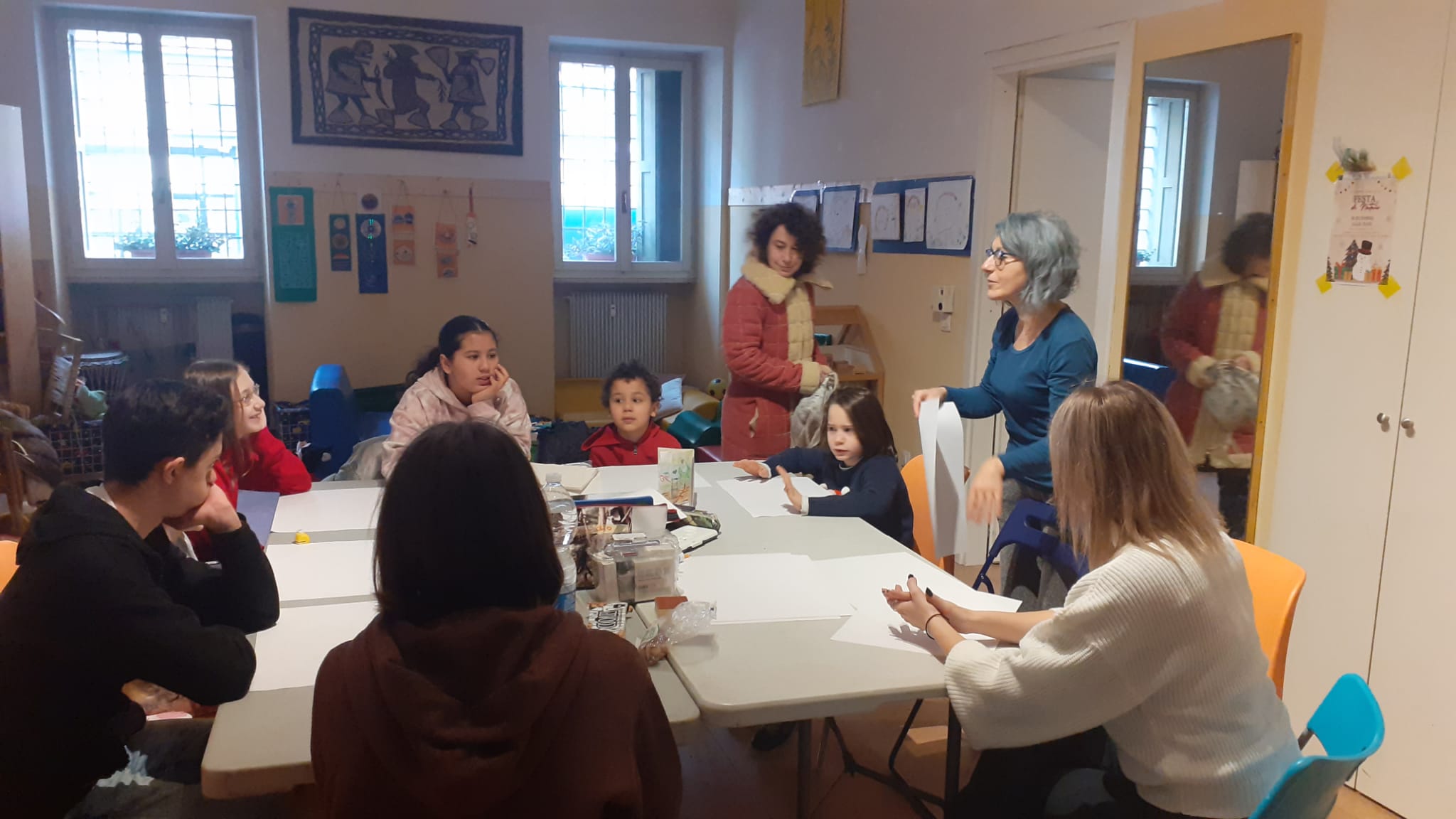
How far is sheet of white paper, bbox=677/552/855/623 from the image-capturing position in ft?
6.28

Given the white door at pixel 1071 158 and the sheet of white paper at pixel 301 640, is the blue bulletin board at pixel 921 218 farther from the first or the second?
the sheet of white paper at pixel 301 640

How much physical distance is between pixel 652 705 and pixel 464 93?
17.7 ft

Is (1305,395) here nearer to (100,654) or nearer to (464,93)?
(100,654)

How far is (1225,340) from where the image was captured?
9.59 ft

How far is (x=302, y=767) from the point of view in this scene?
4.48ft

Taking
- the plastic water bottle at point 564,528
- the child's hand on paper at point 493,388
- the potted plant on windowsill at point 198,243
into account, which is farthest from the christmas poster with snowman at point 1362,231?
the potted plant on windowsill at point 198,243

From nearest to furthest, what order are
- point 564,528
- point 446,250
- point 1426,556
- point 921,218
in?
point 564,528
point 1426,556
point 921,218
point 446,250

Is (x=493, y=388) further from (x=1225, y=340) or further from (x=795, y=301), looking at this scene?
(x=1225, y=340)

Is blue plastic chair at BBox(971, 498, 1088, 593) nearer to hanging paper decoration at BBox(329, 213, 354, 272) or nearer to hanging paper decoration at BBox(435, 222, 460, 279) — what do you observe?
hanging paper decoration at BBox(435, 222, 460, 279)

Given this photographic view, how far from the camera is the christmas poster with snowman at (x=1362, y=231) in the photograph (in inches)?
95.9

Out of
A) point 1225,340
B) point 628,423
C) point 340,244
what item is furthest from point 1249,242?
point 340,244

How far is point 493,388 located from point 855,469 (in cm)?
107

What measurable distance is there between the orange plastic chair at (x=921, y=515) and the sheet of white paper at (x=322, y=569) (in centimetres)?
137

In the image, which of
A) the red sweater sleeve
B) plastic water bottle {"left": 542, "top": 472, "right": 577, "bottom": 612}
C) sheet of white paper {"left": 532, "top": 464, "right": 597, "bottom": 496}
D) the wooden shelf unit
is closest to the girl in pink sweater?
sheet of white paper {"left": 532, "top": 464, "right": 597, "bottom": 496}
